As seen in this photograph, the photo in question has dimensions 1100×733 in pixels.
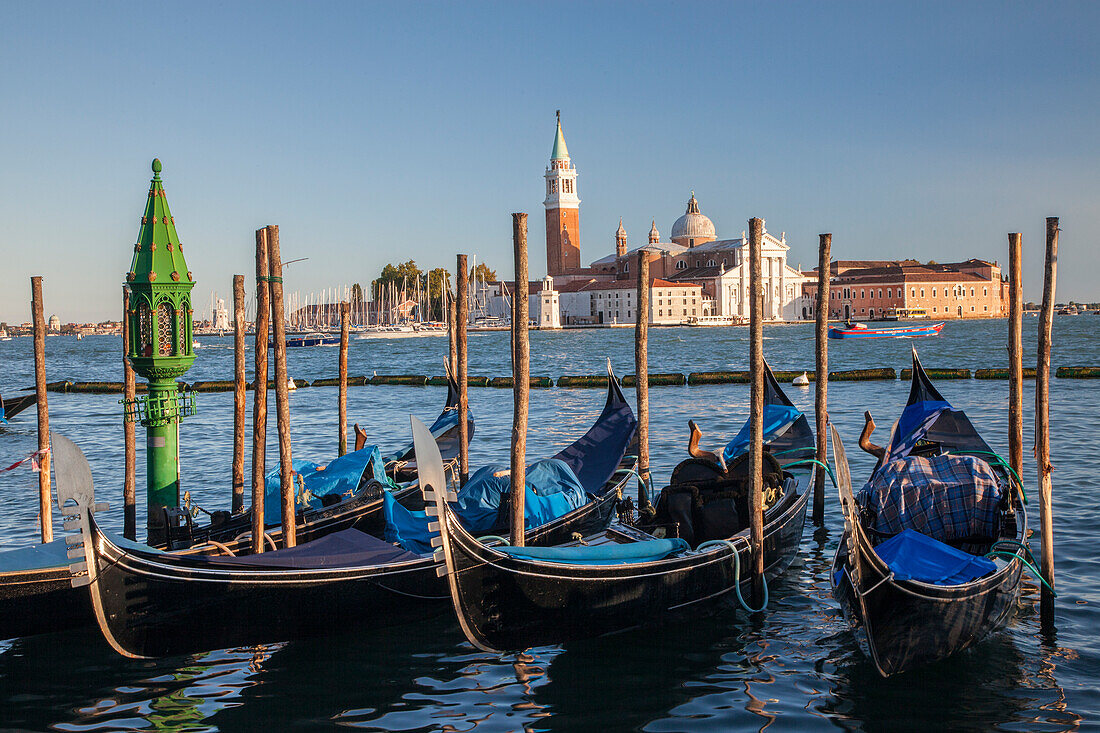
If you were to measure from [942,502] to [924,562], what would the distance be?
1.07 metres

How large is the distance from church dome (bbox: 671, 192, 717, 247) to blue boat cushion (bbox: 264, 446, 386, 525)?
254 feet

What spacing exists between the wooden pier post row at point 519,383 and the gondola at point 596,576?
41 cm

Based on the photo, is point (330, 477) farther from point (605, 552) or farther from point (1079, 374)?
point (1079, 374)

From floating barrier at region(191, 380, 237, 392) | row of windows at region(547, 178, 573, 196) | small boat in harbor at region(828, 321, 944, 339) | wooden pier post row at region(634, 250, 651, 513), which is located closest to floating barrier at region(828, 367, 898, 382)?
floating barrier at region(191, 380, 237, 392)

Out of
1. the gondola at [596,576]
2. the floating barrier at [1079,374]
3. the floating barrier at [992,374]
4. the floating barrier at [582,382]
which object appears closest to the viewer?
the gondola at [596,576]

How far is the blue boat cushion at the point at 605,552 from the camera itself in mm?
4672

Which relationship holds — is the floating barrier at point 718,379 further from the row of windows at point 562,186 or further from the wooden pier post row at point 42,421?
the row of windows at point 562,186

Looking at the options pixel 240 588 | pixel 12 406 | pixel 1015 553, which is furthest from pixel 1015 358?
→ pixel 12 406

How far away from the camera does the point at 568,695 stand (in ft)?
14.9

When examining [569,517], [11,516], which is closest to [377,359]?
[11,516]

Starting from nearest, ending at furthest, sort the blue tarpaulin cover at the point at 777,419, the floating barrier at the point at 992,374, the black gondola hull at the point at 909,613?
the black gondola hull at the point at 909,613 → the blue tarpaulin cover at the point at 777,419 → the floating barrier at the point at 992,374

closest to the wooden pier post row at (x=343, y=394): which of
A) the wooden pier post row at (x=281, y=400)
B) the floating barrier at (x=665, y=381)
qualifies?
the wooden pier post row at (x=281, y=400)

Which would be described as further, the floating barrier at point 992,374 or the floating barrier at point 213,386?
the floating barrier at point 213,386

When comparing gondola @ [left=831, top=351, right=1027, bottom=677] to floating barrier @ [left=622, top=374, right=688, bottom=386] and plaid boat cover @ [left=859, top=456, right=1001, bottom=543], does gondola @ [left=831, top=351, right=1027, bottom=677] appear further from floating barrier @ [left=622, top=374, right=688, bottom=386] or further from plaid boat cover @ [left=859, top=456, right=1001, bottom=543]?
floating barrier @ [left=622, top=374, right=688, bottom=386]
